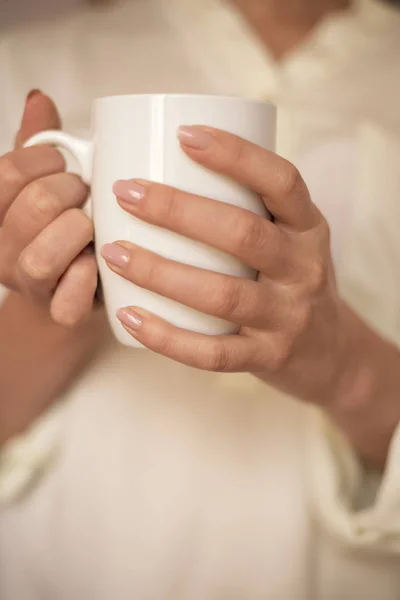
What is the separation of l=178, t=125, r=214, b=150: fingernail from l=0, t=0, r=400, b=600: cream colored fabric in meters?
0.39

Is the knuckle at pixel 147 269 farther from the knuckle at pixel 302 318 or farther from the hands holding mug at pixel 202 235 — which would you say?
the knuckle at pixel 302 318

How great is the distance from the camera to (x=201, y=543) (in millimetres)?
717

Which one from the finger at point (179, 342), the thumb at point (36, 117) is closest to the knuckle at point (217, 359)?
the finger at point (179, 342)

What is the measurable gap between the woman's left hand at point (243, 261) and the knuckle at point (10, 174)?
9 cm

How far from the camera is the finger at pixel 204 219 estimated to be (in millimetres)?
407

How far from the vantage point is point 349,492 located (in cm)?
70

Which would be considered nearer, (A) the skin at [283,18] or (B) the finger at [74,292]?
(B) the finger at [74,292]

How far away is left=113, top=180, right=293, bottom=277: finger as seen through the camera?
407mm

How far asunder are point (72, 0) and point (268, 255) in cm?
68

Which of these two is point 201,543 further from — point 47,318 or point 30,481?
point 47,318

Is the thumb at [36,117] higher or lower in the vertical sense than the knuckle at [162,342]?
higher

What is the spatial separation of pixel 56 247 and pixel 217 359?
14cm

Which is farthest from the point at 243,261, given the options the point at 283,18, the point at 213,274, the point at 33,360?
the point at 283,18

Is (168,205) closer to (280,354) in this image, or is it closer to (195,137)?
(195,137)
